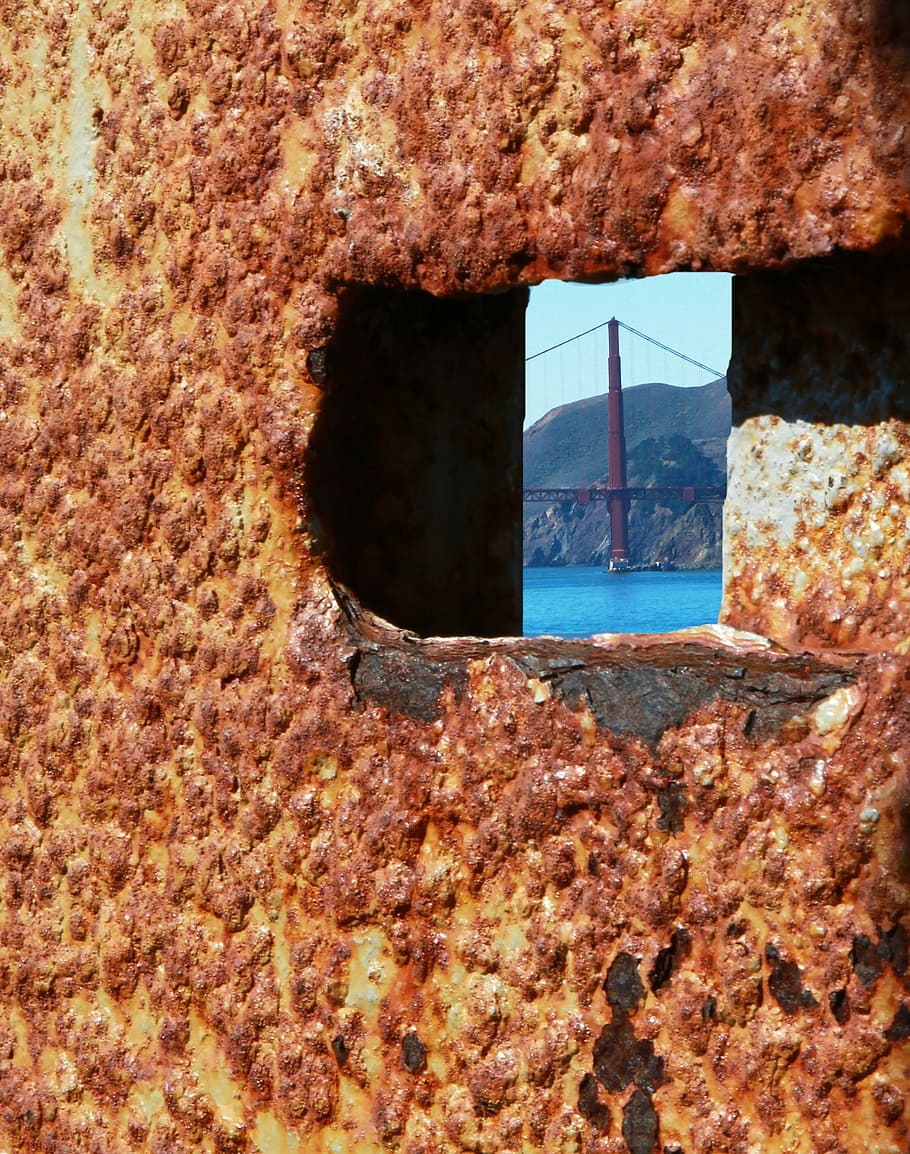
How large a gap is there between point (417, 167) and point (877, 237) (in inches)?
28.6

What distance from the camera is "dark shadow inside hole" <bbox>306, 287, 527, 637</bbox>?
8.41 feet

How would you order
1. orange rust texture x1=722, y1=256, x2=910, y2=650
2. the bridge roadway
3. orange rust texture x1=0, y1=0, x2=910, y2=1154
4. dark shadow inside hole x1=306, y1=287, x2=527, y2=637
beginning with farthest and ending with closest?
the bridge roadway → dark shadow inside hole x1=306, y1=287, x2=527, y2=637 → orange rust texture x1=722, y1=256, x2=910, y2=650 → orange rust texture x1=0, y1=0, x2=910, y2=1154

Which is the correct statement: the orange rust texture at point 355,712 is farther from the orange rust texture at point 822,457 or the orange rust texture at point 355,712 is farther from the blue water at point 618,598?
the blue water at point 618,598

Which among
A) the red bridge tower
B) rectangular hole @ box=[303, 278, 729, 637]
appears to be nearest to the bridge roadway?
the red bridge tower

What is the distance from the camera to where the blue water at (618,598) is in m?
51.2

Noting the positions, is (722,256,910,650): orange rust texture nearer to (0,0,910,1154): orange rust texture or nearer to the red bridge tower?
(0,0,910,1154): orange rust texture

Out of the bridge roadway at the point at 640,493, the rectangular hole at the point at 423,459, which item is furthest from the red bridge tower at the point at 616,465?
the rectangular hole at the point at 423,459

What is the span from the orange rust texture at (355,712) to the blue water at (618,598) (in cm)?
4093

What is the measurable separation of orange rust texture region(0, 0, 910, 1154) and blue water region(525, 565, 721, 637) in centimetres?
4093

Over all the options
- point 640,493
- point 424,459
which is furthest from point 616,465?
point 424,459

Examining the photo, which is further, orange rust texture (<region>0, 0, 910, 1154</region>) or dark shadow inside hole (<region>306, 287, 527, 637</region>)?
dark shadow inside hole (<region>306, 287, 527, 637</region>)

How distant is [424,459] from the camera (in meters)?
2.89

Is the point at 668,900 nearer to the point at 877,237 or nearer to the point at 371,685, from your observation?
the point at 371,685

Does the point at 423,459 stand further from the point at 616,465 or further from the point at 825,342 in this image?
the point at 616,465
